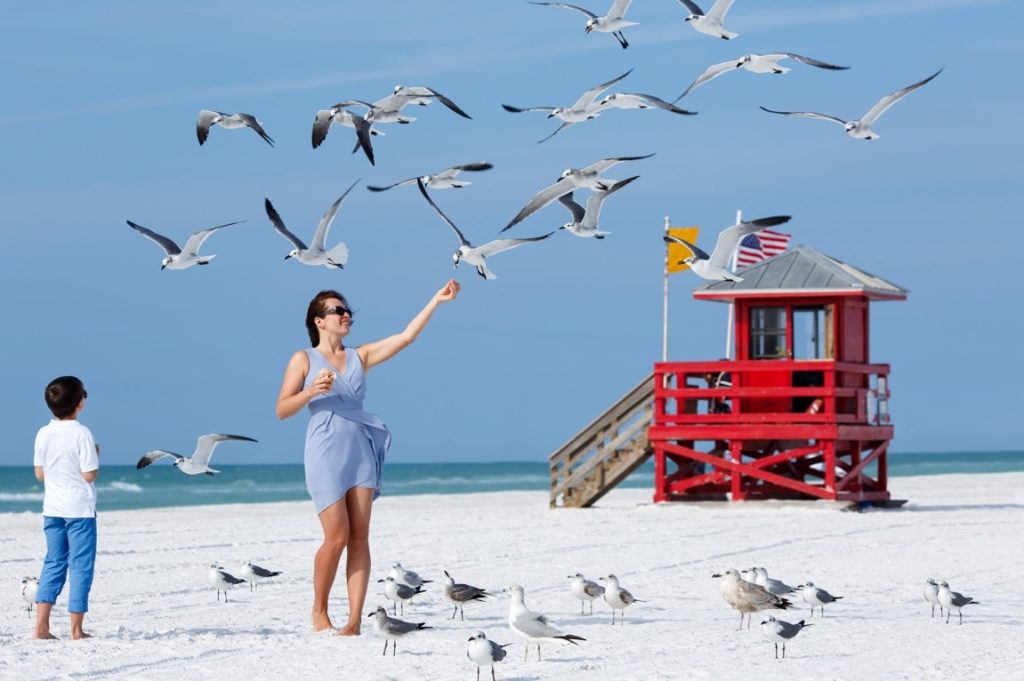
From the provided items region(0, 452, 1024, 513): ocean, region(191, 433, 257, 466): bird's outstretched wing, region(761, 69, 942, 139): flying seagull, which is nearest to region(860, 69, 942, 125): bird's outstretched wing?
region(761, 69, 942, 139): flying seagull

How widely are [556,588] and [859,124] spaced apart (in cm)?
537

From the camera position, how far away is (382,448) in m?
9.38

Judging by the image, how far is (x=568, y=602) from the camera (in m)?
11.8

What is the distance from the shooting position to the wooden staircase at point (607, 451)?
87.2 feet

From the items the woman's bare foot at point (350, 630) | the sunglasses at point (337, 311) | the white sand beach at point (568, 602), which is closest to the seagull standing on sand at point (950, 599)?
the white sand beach at point (568, 602)

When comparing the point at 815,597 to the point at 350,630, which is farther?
the point at 815,597

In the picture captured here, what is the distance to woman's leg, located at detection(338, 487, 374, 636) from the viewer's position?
9234 millimetres

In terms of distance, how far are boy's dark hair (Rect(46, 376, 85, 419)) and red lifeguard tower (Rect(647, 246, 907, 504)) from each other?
1634 cm

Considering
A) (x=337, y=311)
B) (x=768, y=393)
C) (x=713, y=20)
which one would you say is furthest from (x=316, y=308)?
(x=768, y=393)

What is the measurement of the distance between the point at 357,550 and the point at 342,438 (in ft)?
2.05

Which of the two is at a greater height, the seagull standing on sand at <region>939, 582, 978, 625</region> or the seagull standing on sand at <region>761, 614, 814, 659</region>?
the seagull standing on sand at <region>939, 582, 978, 625</region>

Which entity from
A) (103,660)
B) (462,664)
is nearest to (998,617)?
(462,664)

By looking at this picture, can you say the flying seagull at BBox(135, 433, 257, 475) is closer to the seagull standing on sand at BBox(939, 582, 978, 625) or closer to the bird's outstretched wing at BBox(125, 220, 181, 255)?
the bird's outstretched wing at BBox(125, 220, 181, 255)

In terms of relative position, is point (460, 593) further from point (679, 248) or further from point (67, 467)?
point (679, 248)
